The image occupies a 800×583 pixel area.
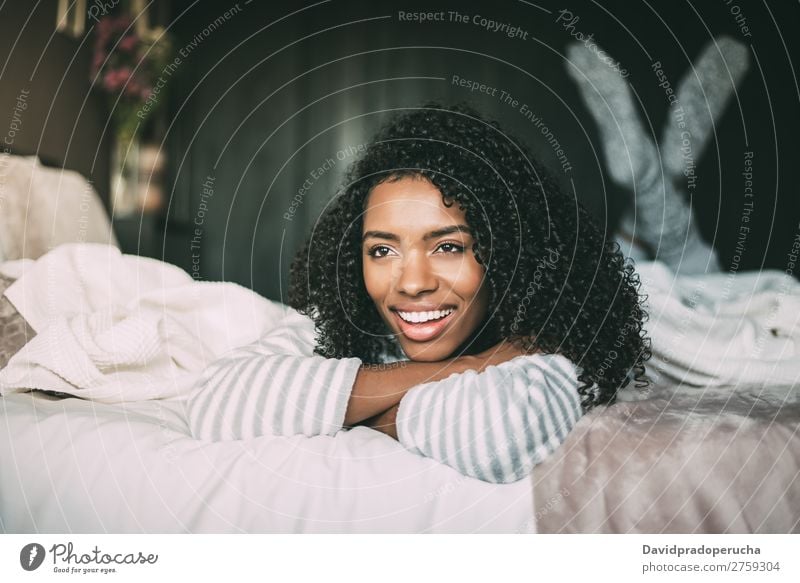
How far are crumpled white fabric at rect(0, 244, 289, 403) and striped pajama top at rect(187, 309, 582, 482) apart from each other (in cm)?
11

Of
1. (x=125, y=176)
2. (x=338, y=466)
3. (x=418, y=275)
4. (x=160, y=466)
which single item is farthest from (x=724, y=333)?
(x=125, y=176)

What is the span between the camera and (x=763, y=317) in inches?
31.4

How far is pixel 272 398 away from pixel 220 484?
85 mm

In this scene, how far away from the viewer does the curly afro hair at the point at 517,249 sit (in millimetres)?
668

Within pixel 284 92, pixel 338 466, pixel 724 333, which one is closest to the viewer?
pixel 338 466

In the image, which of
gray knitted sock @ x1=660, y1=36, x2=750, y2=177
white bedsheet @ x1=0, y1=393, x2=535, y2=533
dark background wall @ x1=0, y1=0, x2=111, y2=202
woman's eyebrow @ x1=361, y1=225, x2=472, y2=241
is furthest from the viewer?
gray knitted sock @ x1=660, y1=36, x2=750, y2=177

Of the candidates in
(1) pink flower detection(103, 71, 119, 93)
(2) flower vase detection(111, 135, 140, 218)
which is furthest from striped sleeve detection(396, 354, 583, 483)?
(1) pink flower detection(103, 71, 119, 93)

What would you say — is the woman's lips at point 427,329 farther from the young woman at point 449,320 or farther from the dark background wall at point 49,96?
the dark background wall at point 49,96

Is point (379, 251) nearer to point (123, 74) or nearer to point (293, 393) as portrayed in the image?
point (293, 393)

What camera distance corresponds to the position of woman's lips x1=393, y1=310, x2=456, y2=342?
0.67 metres

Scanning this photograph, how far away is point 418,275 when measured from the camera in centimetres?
65

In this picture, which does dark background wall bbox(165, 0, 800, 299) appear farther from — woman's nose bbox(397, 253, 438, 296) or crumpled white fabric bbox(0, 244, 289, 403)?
woman's nose bbox(397, 253, 438, 296)

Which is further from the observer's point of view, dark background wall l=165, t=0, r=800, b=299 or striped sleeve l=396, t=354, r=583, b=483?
dark background wall l=165, t=0, r=800, b=299

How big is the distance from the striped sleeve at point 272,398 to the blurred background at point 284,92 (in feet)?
0.98
